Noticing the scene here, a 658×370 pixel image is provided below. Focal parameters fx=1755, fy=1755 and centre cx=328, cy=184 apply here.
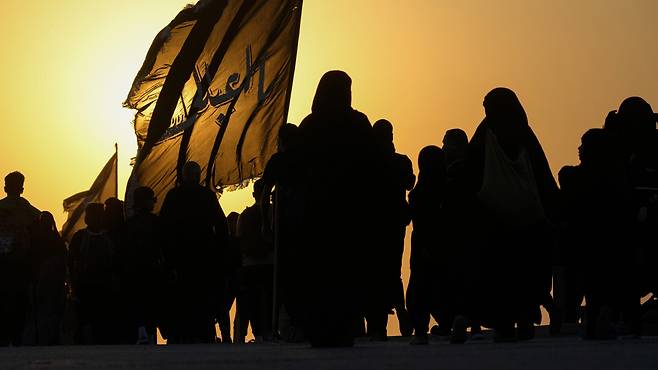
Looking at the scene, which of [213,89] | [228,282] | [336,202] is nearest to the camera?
[336,202]

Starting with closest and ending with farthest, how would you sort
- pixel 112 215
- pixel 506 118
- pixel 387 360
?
pixel 387 360
pixel 506 118
pixel 112 215

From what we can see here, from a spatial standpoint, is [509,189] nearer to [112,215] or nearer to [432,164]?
[432,164]

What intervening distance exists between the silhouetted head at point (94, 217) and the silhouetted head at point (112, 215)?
13 cm

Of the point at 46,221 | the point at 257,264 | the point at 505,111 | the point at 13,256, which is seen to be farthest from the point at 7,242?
the point at 505,111

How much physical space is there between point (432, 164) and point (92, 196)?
16180 mm

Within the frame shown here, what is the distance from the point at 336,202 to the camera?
12.0 metres

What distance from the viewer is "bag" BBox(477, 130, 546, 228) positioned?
13203 millimetres

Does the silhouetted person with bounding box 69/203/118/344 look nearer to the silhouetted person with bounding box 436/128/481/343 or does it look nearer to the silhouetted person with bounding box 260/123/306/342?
the silhouetted person with bounding box 436/128/481/343

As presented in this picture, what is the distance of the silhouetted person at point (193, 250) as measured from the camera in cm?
1708

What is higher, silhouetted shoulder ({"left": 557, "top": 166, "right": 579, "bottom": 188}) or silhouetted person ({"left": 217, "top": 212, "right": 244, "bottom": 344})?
silhouetted shoulder ({"left": 557, "top": 166, "right": 579, "bottom": 188})

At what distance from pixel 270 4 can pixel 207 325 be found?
21.4 ft

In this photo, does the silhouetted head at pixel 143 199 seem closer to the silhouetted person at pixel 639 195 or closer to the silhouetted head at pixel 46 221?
the silhouetted head at pixel 46 221

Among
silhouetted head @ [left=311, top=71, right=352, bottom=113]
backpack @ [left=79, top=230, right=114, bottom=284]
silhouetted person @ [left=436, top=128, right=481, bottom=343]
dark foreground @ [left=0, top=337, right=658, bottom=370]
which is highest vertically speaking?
silhouetted head @ [left=311, top=71, right=352, bottom=113]

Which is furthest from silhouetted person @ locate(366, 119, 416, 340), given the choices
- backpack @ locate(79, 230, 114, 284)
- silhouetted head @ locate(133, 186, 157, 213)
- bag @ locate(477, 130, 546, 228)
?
backpack @ locate(79, 230, 114, 284)
